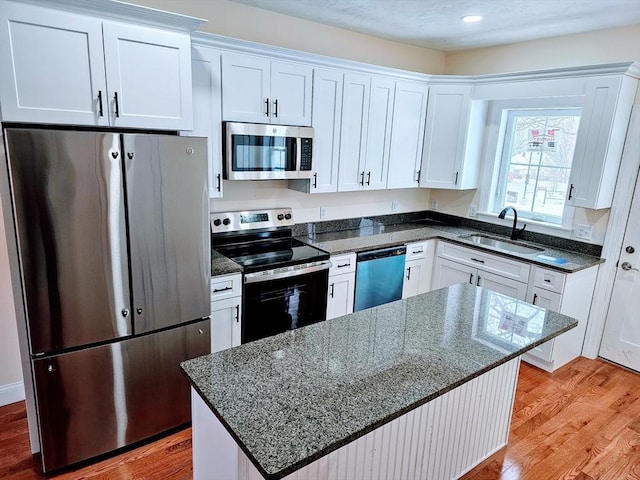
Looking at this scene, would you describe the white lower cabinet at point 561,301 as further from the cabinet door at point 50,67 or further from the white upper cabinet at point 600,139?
the cabinet door at point 50,67

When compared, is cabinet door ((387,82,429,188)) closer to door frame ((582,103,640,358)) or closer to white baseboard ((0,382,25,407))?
door frame ((582,103,640,358))

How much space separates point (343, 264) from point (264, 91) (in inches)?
56.2

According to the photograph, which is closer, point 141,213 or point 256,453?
point 256,453

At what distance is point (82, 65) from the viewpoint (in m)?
1.95

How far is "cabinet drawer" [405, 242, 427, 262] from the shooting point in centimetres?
379

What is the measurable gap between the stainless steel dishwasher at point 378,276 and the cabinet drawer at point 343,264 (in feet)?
0.18

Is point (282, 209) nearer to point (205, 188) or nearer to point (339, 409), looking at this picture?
point (205, 188)

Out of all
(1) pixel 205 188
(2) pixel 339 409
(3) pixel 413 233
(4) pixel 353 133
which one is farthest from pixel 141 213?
(3) pixel 413 233

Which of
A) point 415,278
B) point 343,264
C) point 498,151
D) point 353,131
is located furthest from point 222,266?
point 498,151

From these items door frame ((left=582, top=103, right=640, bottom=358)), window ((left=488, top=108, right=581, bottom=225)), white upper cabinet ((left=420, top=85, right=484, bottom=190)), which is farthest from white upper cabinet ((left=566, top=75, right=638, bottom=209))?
white upper cabinet ((left=420, top=85, right=484, bottom=190))

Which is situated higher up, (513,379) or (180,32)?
(180,32)

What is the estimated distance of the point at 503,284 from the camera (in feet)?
11.5

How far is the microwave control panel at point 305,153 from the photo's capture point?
3.14 meters

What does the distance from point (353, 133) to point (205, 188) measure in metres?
1.61
